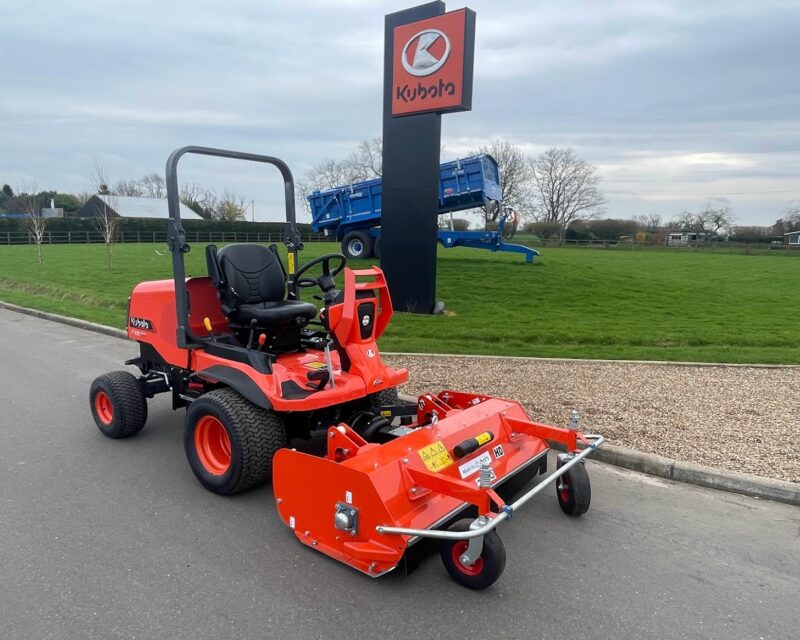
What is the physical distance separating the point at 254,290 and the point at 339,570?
215 centimetres

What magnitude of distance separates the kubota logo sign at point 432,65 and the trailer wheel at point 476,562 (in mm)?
7916

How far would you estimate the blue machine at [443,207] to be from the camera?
16.4m

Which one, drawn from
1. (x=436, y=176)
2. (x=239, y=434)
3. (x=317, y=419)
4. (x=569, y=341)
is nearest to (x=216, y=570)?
(x=239, y=434)

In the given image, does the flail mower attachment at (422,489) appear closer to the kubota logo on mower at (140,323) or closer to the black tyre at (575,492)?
the black tyre at (575,492)

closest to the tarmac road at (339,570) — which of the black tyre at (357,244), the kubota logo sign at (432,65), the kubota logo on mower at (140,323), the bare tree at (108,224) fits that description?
the kubota logo on mower at (140,323)

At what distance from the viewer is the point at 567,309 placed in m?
11.0

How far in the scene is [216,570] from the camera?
303 cm

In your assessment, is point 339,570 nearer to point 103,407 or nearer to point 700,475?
point 700,475

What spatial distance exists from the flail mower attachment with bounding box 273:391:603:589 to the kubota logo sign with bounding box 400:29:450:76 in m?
7.38

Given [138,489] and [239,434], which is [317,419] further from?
[138,489]

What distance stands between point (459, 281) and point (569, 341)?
5.56m

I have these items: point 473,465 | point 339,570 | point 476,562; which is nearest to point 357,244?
point 473,465

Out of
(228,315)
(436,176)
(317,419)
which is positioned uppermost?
(436,176)

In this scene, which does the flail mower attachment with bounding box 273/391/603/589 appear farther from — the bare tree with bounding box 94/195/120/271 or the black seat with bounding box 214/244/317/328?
the bare tree with bounding box 94/195/120/271
